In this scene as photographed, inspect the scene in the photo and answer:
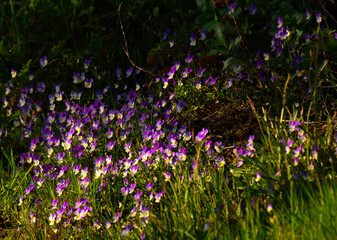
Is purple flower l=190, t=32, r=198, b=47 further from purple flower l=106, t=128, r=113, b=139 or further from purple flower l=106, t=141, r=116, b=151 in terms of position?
purple flower l=106, t=141, r=116, b=151

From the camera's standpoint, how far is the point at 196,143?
3.26 m

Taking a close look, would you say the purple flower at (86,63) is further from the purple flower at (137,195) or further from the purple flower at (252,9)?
the purple flower at (137,195)

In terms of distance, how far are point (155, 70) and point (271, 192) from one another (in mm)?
2439

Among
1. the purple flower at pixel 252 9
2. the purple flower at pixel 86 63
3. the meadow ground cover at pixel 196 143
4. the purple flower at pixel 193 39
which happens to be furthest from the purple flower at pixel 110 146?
the purple flower at pixel 252 9

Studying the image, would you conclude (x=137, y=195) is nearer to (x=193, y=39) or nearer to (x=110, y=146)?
(x=110, y=146)

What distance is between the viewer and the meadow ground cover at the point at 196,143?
99.1 inches

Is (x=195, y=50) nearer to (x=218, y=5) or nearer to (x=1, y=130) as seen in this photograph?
(x=218, y=5)

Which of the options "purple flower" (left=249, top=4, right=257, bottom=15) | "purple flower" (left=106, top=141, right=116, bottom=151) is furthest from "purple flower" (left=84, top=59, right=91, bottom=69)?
"purple flower" (left=249, top=4, right=257, bottom=15)

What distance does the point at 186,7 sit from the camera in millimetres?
4793

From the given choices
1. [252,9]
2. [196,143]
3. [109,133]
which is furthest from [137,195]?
[252,9]

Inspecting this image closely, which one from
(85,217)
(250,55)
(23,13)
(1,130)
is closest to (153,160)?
(85,217)

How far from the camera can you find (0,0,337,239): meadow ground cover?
2518 mm

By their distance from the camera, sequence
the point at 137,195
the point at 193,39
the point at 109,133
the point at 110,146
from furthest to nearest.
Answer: the point at 193,39
the point at 109,133
the point at 110,146
the point at 137,195

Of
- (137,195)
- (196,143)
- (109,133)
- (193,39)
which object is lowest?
(137,195)
